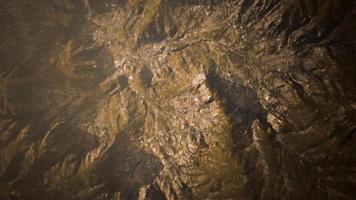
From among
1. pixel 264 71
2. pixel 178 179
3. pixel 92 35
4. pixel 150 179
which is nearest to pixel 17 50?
pixel 92 35

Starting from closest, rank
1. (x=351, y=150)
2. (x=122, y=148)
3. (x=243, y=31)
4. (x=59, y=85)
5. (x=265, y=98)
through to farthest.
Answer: (x=351, y=150) < (x=265, y=98) < (x=243, y=31) < (x=122, y=148) < (x=59, y=85)

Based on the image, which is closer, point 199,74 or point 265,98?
point 265,98

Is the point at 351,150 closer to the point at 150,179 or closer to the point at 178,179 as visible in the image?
the point at 178,179

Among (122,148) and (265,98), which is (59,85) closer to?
(122,148)

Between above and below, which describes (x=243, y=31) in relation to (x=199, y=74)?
above

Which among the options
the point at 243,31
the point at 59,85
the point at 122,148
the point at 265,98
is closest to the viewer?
the point at 265,98

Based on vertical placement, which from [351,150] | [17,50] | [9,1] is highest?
[9,1]

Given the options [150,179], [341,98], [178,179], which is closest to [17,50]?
[150,179]
